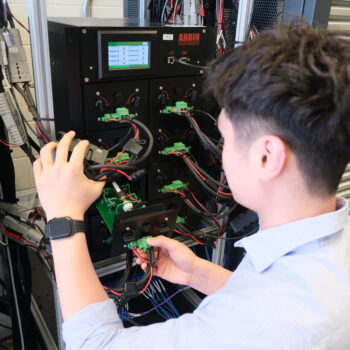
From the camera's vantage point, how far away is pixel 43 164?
78cm

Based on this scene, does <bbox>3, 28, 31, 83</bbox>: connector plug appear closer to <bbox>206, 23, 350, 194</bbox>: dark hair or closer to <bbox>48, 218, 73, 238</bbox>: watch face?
<bbox>48, 218, 73, 238</bbox>: watch face

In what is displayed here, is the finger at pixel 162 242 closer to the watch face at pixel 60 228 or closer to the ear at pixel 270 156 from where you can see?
the watch face at pixel 60 228

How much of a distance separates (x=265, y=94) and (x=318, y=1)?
0.76 metres

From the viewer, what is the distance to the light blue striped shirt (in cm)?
54

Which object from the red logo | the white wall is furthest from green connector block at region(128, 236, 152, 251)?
the white wall

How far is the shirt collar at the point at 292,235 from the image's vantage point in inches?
24.4

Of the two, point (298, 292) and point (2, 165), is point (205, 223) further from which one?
point (298, 292)

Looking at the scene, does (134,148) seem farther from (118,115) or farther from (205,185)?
(205,185)

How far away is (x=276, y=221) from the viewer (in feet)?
2.22

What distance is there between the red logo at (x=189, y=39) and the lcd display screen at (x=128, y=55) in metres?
0.11

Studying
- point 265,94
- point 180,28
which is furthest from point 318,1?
point 265,94

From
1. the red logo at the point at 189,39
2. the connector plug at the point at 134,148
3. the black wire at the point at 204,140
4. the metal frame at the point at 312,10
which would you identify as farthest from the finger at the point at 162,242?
the metal frame at the point at 312,10

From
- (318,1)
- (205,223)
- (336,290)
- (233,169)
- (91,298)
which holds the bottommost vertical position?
(205,223)

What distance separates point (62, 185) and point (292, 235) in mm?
446
